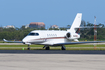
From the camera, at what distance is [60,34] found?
4028 centimetres

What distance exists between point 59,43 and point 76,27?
644 cm

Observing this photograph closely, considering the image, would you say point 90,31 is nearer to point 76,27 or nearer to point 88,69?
point 76,27

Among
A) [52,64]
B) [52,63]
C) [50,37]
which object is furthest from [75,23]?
[52,64]

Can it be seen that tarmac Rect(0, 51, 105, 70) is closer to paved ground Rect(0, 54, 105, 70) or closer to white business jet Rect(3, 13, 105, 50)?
paved ground Rect(0, 54, 105, 70)

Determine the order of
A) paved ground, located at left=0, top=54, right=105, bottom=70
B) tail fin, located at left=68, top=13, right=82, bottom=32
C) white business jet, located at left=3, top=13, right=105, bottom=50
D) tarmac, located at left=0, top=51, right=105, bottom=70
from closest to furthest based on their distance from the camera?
1. paved ground, located at left=0, top=54, right=105, bottom=70
2. tarmac, located at left=0, top=51, right=105, bottom=70
3. white business jet, located at left=3, top=13, right=105, bottom=50
4. tail fin, located at left=68, top=13, right=82, bottom=32

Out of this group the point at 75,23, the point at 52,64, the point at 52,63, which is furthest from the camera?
the point at 75,23

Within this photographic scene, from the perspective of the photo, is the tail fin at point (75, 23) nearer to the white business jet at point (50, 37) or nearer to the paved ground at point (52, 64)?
the white business jet at point (50, 37)

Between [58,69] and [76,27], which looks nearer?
[58,69]

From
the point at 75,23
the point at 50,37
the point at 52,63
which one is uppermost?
the point at 75,23

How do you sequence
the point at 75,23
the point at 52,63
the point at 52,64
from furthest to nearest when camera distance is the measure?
the point at 75,23
the point at 52,63
the point at 52,64

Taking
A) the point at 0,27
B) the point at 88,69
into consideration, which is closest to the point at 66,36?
the point at 88,69

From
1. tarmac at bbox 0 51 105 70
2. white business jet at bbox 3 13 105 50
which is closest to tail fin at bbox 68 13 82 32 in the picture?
white business jet at bbox 3 13 105 50

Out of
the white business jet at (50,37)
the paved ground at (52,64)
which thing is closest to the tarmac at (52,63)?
the paved ground at (52,64)

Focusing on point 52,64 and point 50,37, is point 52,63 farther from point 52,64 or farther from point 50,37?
point 50,37
